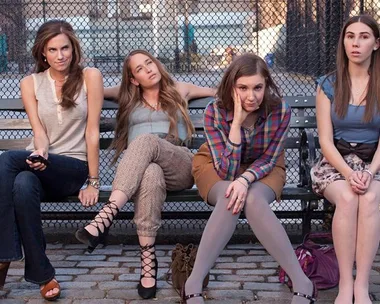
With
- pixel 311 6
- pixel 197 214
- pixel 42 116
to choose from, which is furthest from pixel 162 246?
pixel 311 6

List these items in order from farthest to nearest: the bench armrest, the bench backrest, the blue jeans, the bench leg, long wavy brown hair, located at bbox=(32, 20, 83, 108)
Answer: the bench backrest < the bench leg < the bench armrest < long wavy brown hair, located at bbox=(32, 20, 83, 108) < the blue jeans

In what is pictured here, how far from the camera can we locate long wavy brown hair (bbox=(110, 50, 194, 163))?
496 cm

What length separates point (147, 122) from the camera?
16.3 ft

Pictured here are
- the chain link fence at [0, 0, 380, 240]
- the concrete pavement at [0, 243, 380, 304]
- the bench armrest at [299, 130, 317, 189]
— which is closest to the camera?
the concrete pavement at [0, 243, 380, 304]

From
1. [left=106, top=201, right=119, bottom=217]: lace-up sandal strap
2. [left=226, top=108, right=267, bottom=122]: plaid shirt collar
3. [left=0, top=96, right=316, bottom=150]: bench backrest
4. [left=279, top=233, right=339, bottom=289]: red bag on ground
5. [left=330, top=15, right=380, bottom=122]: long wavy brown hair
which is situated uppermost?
[left=330, top=15, right=380, bottom=122]: long wavy brown hair

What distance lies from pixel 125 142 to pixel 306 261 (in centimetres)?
145

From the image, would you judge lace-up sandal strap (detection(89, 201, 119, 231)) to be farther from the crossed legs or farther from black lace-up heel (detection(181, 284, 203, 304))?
the crossed legs

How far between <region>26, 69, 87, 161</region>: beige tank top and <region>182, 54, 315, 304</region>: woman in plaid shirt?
2.73 feet

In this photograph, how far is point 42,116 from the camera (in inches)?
191

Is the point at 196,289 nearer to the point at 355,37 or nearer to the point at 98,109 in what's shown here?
the point at 98,109

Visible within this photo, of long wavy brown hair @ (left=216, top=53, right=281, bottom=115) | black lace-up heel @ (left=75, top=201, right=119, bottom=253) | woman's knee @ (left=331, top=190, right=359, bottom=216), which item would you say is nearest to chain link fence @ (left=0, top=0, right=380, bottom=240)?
long wavy brown hair @ (left=216, top=53, right=281, bottom=115)

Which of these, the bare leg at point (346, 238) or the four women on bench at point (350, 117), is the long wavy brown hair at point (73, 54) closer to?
the four women on bench at point (350, 117)

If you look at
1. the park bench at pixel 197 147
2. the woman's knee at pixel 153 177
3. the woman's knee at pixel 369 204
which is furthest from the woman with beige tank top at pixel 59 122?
the woman's knee at pixel 369 204

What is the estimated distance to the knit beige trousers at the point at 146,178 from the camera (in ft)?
14.3
